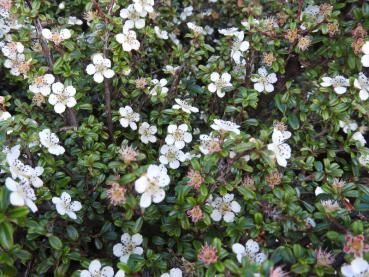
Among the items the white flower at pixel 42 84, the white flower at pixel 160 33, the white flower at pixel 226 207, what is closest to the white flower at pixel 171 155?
the white flower at pixel 226 207

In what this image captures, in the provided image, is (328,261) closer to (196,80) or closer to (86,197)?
(86,197)

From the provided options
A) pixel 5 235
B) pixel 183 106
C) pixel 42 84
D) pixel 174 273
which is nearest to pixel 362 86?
pixel 183 106

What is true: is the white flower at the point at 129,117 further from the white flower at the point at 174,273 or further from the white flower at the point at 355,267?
the white flower at the point at 355,267

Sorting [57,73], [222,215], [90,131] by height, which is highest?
[57,73]

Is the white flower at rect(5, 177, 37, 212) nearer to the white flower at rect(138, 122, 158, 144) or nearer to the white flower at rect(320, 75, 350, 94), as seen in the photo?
the white flower at rect(138, 122, 158, 144)

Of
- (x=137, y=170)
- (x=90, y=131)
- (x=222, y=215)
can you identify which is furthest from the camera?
(x=90, y=131)

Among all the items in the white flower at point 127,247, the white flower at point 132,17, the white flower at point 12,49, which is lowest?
the white flower at point 127,247

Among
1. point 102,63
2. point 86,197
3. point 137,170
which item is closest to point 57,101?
point 102,63
